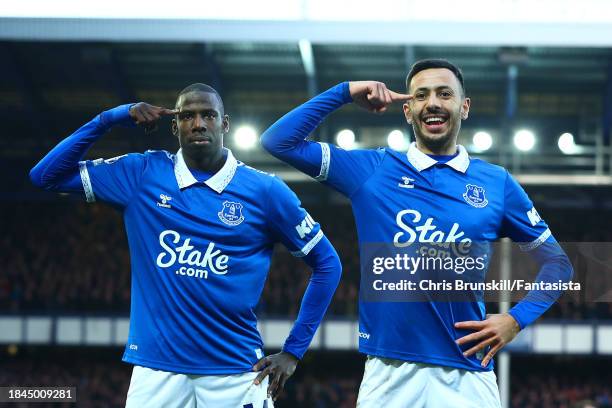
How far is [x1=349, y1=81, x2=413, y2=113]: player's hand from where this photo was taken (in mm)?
3986

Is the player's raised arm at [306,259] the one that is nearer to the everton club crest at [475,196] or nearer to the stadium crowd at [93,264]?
the everton club crest at [475,196]

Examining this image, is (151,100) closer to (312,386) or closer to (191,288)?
(312,386)

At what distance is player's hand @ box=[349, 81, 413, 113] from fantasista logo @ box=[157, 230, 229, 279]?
921 mm

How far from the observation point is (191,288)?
407 cm

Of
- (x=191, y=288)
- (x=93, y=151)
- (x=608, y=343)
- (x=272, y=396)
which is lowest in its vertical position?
(x=272, y=396)

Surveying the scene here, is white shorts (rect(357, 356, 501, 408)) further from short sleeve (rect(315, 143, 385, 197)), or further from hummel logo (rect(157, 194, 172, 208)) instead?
hummel logo (rect(157, 194, 172, 208))

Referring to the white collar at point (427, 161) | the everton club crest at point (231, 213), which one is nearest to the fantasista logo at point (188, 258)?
the everton club crest at point (231, 213)

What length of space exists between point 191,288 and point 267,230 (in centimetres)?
48

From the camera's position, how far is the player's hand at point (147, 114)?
4172 mm

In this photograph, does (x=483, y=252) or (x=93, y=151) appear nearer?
(x=483, y=252)

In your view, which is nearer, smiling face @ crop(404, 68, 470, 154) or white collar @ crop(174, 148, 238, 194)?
smiling face @ crop(404, 68, 470, 154)

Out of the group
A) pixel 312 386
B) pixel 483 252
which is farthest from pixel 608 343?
pixel 483 252

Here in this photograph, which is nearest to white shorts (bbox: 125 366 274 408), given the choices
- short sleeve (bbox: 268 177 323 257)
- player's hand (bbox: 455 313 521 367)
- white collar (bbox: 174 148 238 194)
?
short sleeve (bbox: 268 177 323 257)

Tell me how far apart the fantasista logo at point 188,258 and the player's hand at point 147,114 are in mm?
508
